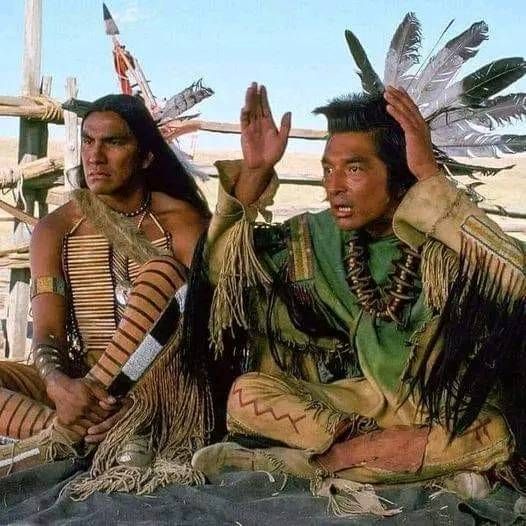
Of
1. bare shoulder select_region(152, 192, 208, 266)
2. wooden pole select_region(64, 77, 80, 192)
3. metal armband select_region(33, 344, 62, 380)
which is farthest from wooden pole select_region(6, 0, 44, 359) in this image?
metal armband select_region(33, 344, 62, 380)

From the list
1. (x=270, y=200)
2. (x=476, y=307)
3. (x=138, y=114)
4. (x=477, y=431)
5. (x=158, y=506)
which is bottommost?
(x=158, y=506)

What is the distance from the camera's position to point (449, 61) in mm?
3740

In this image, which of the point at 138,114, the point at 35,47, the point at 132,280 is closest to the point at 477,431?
the point at 132,280

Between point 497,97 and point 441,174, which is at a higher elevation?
point 497,97

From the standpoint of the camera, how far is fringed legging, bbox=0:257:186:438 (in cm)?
398

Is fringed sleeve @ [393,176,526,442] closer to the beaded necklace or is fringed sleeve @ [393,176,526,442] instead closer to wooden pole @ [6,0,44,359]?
the beaded necklace

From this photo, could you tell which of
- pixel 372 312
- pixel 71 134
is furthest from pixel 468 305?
pixel 71 134

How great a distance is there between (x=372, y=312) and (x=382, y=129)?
27.2 inches

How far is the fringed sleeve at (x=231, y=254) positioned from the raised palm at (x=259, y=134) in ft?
0.34

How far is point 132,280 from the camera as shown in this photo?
4.34 metres

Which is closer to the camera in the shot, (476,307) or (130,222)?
(476,307)

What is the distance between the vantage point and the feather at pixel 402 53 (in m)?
3.81

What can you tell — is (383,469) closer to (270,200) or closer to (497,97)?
(270,200)

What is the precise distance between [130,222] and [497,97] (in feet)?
5.48
